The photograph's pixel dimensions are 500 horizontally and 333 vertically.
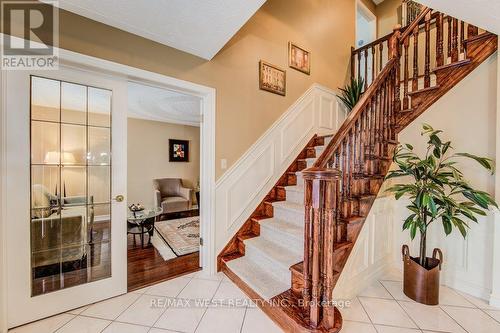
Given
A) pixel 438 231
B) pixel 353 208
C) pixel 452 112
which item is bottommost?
pixel 438 231

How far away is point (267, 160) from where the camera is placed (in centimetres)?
288

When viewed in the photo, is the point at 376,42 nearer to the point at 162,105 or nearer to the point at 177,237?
the point at 162,105

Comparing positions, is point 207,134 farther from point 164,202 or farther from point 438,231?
point 164,202

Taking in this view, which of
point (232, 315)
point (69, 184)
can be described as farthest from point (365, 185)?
point (69, 184)

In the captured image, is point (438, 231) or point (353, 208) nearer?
point (353, 208)

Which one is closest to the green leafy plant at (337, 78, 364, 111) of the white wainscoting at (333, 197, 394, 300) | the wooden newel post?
the white wainscoting at (333, 197, 394, 300)

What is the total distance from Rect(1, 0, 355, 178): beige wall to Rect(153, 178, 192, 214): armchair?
311 cm

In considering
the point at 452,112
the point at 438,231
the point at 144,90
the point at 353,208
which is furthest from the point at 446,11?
the point at 144,90

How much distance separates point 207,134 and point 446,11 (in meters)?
2.19

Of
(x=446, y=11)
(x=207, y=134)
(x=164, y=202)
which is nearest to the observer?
(x=446, y=11)

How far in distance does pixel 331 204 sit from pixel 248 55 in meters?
2.20

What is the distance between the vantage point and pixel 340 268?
5.82 ft

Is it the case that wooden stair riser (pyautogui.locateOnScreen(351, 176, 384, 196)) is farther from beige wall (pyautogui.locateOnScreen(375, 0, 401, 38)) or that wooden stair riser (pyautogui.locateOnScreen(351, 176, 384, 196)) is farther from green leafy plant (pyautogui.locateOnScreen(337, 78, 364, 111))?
beige wall (pyautogui.locateOnScreen(375, 0, 401, 38))

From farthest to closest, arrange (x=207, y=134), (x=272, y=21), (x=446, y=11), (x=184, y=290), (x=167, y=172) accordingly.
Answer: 1. (x=167, y=172)
2. (x=272, y=21)
3. (x=207, y=134)
4. (x=184, y=290)
5. (x=446, y=11)
